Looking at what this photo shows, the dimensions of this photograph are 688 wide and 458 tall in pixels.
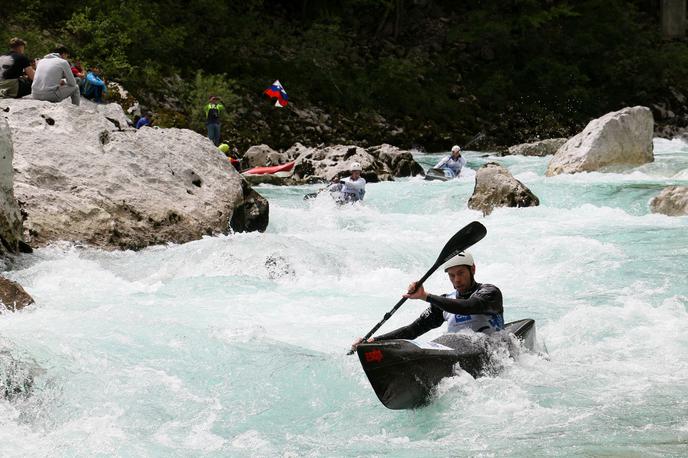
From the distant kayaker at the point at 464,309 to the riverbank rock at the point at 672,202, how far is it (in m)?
7.08

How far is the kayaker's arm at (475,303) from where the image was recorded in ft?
17.6

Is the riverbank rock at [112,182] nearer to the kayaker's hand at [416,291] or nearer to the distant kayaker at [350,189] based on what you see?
the distant kayaker at [350,189]

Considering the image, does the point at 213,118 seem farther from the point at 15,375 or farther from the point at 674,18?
the point at 674,18

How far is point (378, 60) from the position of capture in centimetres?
2725

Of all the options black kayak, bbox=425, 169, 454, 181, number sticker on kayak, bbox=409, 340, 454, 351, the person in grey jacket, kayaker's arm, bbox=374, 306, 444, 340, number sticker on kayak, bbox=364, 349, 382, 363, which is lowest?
black kayak, bbox=425, 169, 454, 181

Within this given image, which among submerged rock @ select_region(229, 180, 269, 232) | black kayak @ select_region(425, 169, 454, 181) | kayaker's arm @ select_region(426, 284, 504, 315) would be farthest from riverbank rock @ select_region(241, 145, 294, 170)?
kayaker's arm @ select_region(426, 284, 504, 315)

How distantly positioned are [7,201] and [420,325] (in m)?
4.55

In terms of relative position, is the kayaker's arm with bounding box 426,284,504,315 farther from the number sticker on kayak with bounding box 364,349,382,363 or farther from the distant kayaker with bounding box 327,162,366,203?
the distant kayaker with bounding box 327,162,366,203

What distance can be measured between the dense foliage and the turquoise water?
35.3 ft

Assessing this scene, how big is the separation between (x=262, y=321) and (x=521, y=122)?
20.5 metres

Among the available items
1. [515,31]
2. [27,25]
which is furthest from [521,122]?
[27,25]

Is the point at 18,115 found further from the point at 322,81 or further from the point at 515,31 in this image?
the point at 515,31

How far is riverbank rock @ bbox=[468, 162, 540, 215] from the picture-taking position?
13.2 metres

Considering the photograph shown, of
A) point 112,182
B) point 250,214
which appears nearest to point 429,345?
point 112,182
